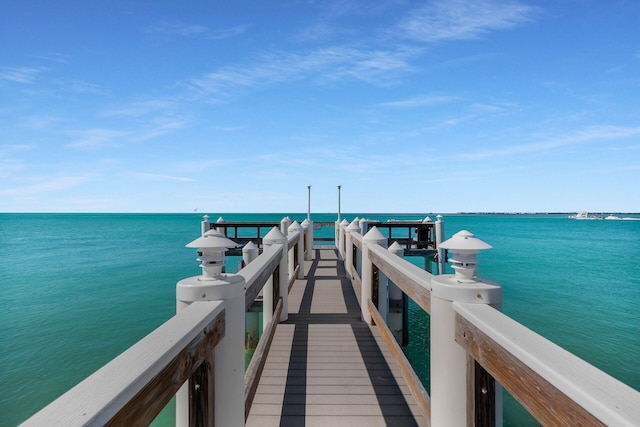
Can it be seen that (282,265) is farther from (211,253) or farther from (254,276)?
(211,253)

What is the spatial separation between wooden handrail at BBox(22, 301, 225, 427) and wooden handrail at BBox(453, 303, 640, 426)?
1.40 m

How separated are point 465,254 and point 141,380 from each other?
172 cm

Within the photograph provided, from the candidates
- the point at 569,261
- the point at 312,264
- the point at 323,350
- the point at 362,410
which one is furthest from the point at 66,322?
the point at 569,261

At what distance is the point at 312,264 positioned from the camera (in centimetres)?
1155

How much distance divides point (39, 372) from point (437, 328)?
12298 mm

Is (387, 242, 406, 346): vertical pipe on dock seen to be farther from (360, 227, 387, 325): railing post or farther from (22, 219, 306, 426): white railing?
(22, 219, 306, 426): white railing

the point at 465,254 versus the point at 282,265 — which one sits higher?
the point at 465,254

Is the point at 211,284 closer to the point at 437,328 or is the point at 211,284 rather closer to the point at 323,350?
the point at 437,328

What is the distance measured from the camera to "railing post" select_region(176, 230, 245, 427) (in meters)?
2.01

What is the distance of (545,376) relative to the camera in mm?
1221

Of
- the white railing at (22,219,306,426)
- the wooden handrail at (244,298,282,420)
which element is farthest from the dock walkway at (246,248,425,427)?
the white railing at (22,219,306,426)

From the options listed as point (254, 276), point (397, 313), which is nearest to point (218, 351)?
point (254, 276)

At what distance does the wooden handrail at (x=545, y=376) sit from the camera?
97cm

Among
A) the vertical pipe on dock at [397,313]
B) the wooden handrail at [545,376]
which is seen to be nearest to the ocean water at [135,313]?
the vertical pipe on dock at [397,313]
